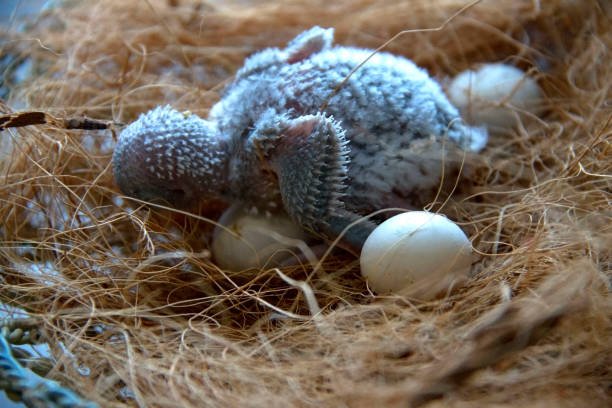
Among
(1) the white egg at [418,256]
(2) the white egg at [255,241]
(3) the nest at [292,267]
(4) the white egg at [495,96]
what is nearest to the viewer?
(3) the nest at [292,267]

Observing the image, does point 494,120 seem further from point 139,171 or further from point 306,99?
point 139,171

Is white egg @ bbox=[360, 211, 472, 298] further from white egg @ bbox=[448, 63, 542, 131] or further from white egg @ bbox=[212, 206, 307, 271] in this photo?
white egg @ bbox=[448, 63, 542, 131]

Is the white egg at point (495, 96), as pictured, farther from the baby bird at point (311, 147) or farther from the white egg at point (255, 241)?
the white egg at point (255, 241)

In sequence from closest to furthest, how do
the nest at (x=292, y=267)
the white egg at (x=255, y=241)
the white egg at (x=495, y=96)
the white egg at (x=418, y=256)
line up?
the nest at (x=292, y=267)
the white egg at (x=418, y=256)
the white egg at (x=255, y=241)
the white egg at (x=495, y=96)

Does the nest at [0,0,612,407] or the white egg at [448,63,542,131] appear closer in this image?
the nest at [0,0,612,407]

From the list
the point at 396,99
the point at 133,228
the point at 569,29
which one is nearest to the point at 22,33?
the point at 133,228

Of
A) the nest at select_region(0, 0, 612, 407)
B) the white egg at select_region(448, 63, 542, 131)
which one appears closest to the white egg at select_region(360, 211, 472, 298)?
the nest at select_region(0, 0, 612, 407)

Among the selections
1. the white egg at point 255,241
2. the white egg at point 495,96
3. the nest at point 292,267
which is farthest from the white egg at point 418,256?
the white egg at point 495,96
